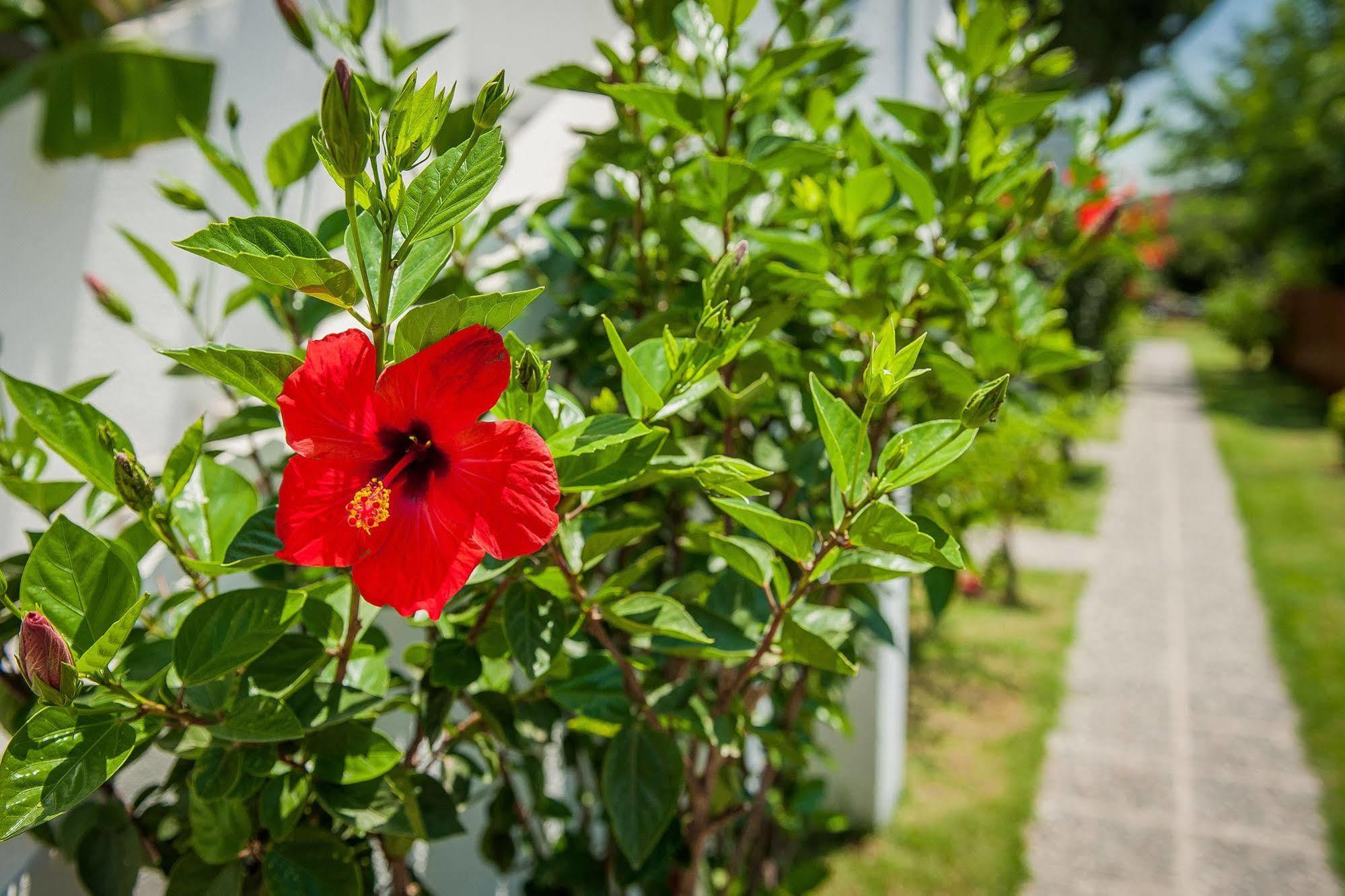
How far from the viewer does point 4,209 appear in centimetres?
172

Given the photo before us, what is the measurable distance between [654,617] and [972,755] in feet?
9.21

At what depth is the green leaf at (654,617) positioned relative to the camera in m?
0.80

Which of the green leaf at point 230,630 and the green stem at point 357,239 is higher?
the green stem at point 357,239

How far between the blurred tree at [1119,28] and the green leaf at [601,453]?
14352 mm

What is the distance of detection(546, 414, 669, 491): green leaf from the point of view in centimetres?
72

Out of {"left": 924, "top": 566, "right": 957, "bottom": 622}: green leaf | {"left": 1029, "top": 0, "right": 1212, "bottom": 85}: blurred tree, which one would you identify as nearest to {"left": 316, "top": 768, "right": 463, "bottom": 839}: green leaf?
{"left": 924, "top": 566, "right": 957, "bottom": 622}: green leaf

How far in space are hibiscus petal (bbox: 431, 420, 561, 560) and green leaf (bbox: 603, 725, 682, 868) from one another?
0.38m

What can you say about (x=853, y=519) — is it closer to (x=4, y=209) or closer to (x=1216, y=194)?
(x=4, y=209)

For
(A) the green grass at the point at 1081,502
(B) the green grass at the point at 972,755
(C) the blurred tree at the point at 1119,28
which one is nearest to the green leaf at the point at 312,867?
(B) the green grass at the point at 972,755

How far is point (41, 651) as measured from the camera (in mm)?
582

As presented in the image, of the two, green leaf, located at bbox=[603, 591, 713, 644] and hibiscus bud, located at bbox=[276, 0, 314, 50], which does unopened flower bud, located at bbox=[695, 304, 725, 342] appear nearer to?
green leaf, located at bbox=[603, 591, 713, 644]

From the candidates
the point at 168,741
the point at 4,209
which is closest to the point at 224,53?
the point at 4,209

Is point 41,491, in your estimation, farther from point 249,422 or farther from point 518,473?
point 518,473

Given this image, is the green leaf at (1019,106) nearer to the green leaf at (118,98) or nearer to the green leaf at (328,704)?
the green leaf at (328,704)
